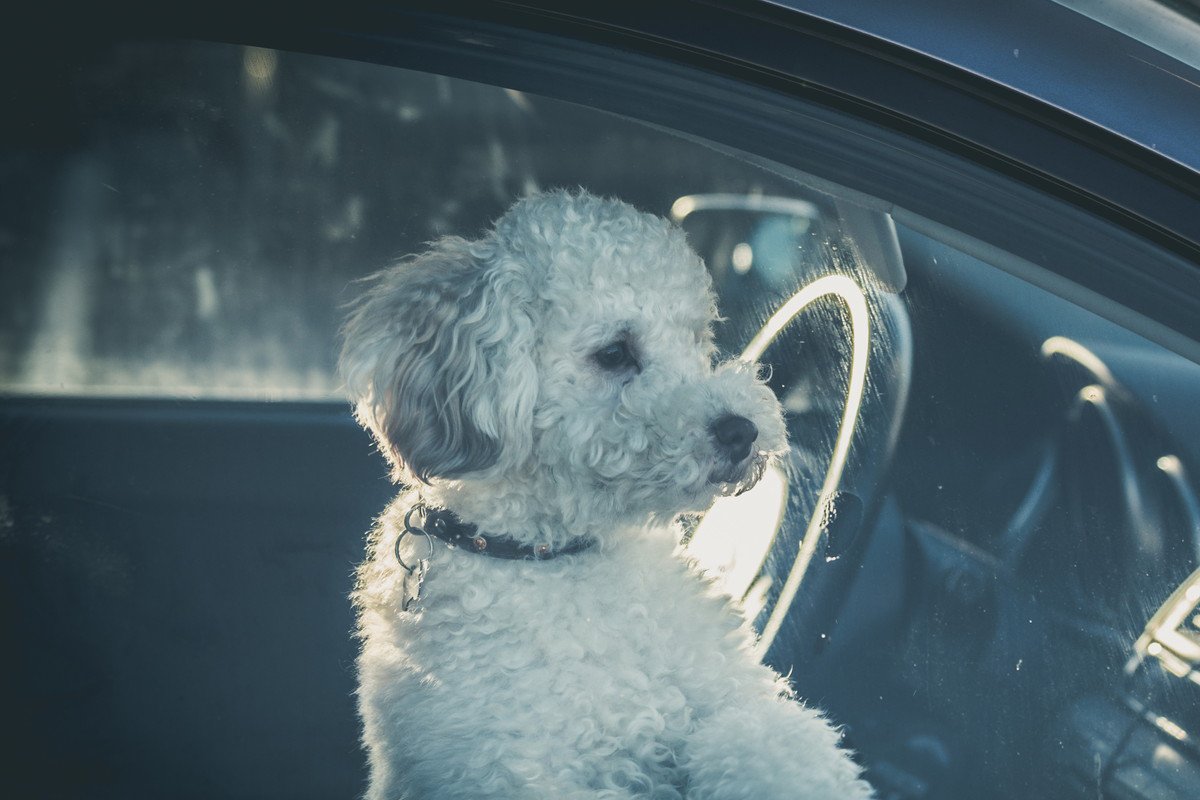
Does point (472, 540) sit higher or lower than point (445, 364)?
lower

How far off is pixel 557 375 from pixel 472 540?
0.28 metres

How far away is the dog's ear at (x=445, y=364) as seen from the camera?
146 centimetres

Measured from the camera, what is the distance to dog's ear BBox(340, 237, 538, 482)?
1.46m

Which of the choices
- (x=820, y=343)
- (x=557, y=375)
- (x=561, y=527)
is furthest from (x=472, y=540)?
(x=820, y=343)

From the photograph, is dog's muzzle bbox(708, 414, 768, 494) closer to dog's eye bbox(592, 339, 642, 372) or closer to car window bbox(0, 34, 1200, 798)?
car window bbox(0, 34, 1200, 798)

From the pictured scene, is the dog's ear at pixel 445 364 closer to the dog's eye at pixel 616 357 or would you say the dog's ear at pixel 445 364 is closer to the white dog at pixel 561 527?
the white dog at pixel 561 527

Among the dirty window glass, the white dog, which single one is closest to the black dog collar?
the white dog

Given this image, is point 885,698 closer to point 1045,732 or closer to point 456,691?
point 1045,732

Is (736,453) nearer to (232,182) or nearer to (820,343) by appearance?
(820,343)

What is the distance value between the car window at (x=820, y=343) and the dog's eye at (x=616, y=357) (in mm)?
180

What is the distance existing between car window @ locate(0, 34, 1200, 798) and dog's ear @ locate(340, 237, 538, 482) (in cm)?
10

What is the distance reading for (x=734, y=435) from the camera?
138cm

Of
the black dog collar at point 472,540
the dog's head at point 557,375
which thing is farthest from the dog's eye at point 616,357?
the black dog collar at point 472,540

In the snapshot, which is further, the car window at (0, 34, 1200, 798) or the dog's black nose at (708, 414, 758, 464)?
the dog's black nose at (708, 414, 758, 464)
